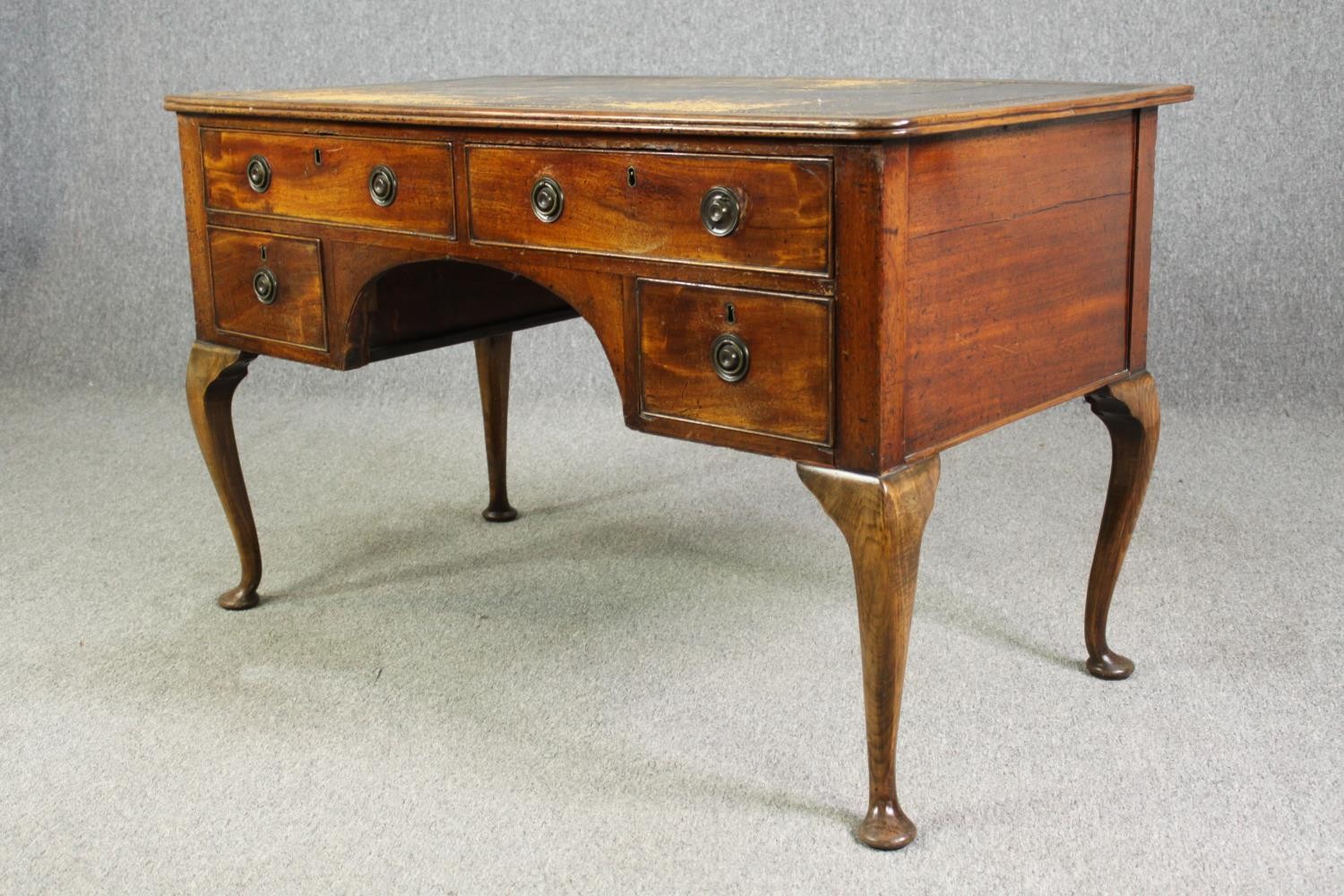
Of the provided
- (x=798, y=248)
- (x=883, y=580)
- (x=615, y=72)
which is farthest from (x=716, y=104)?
(x=615, y=72)

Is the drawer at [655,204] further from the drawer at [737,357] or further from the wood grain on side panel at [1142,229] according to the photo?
the wood grain on side panel at [1142,229]

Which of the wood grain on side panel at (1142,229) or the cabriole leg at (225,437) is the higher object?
the wood grain on side panel at (1142,229)

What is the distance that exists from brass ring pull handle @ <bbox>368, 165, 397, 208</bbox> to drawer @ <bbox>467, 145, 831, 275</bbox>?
145 millimetres

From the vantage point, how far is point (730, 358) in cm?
177

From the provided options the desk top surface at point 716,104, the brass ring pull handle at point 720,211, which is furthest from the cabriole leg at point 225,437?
the brass ring pull handle at point 720,211

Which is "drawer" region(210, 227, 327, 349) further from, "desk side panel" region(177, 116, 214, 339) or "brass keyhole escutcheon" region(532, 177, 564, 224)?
"brass keyhole escutcheon" region(532, 177, 564, 224)

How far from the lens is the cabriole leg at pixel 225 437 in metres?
2.44

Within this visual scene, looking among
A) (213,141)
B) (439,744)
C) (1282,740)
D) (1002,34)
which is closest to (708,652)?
(439,744)

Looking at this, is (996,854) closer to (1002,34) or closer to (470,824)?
(470,824)

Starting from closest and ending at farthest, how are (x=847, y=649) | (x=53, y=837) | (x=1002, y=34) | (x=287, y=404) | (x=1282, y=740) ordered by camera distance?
(x=53, y=837), (x=1282, y=740), (x=847, y=649), (x=1002, y=34), (x=287, y=404)

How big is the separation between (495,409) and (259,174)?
755mm

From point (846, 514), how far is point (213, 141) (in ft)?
3.85

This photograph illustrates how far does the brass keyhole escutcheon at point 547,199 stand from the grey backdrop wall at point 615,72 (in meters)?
1.69

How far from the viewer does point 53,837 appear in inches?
73.5
